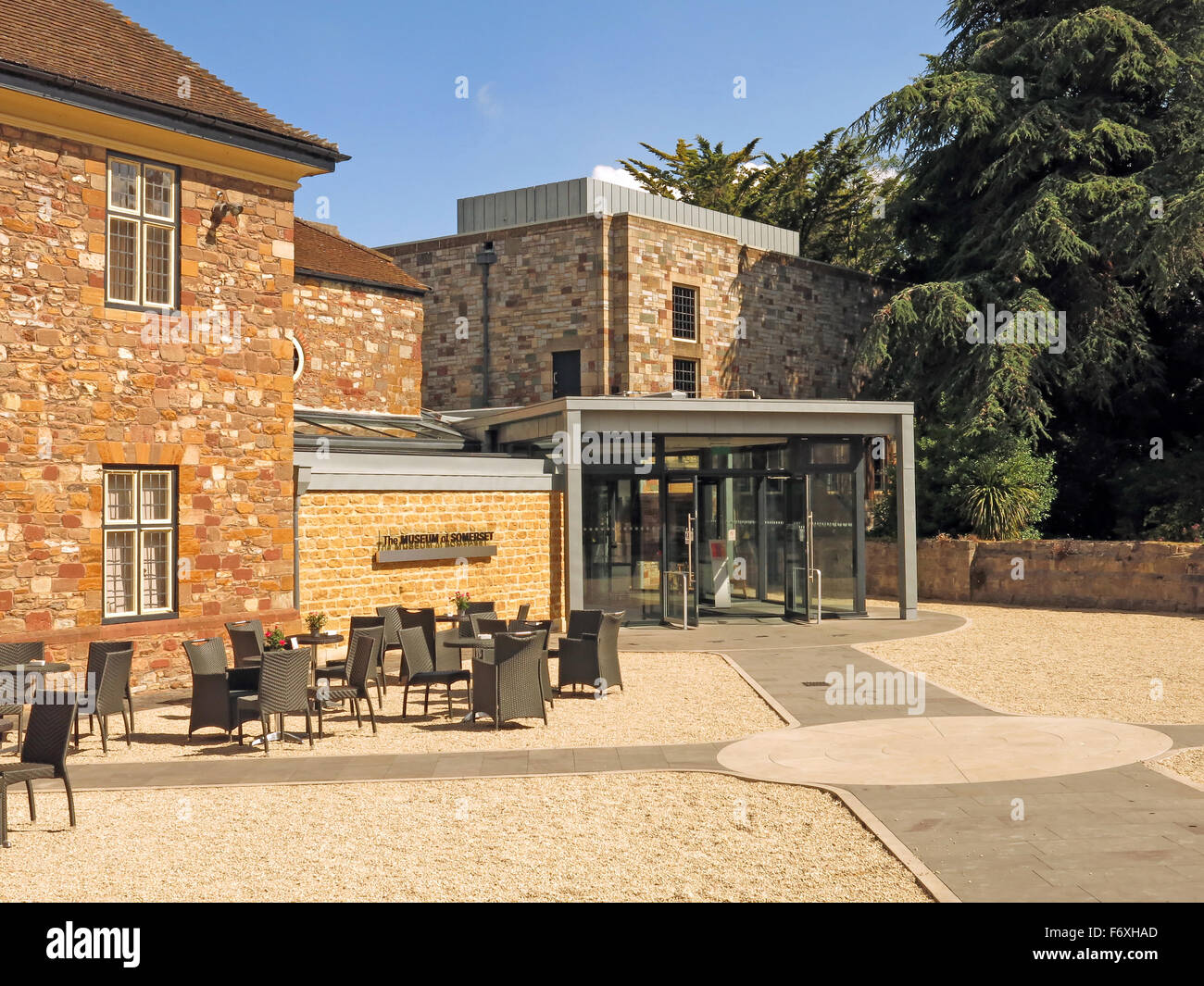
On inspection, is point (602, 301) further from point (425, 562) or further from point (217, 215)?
point (217, 215)

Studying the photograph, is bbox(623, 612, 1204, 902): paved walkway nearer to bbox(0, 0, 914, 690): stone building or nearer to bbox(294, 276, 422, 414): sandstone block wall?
bbox(0, 0, 914, 690): stone building

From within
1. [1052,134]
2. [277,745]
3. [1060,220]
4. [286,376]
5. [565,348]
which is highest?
[1052,134]

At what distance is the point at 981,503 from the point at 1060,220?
268 inches

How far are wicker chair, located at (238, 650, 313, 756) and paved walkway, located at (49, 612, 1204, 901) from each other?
50 cm

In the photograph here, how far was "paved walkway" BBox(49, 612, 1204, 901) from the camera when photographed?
6.25 meters

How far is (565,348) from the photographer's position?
94.8ft

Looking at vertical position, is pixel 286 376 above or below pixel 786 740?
above

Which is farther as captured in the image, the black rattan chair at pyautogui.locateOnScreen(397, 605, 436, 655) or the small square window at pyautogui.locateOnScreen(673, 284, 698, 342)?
the small square window at pyautogui.locateOnScreen(673, 284, 698, 342)

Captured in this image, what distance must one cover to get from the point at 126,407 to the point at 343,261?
1180cm

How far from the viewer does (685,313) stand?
3030cm

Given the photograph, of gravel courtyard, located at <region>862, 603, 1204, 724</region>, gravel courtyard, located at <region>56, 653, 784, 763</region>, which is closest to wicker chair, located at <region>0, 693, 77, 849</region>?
gravel courtyard, located at <region>56, 653, 784, 763</region>
